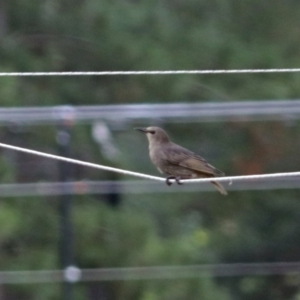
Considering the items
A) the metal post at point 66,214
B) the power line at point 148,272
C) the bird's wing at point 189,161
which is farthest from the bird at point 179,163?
the power line at point 148,272

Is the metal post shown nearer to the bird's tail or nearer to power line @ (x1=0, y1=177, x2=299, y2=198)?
power line @ (x1=0, y1=177, x2=299, y2=198)

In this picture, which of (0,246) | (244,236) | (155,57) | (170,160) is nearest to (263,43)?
(155,57)

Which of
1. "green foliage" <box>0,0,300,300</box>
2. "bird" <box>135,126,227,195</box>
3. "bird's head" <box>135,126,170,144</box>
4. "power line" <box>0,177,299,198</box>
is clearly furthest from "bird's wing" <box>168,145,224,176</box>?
"green foliage" <box>0,0,300,300</box>

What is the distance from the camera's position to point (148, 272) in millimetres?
10031

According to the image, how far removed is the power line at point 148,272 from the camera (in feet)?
32.5

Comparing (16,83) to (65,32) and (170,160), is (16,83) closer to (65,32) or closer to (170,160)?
(65,32)

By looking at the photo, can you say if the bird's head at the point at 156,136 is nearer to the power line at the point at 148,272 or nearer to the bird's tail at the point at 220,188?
the bird's tail at the point at 220,188

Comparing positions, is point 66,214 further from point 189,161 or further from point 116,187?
point 189,161

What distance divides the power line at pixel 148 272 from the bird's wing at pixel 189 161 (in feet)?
8.02

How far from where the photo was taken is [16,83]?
41.4ft

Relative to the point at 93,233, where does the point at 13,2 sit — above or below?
above

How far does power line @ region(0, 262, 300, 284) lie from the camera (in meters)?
9.91

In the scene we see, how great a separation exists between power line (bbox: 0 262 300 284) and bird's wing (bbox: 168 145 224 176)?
2446 millimetres

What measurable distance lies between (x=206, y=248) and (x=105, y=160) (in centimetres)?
140
